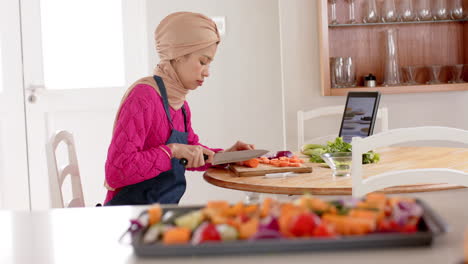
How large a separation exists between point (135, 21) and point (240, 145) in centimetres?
219

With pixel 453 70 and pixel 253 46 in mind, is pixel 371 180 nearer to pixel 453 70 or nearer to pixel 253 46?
pixel 453 70

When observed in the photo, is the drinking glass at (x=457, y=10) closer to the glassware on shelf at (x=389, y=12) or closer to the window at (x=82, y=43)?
the glassware on shelf at (x=389, y=12)

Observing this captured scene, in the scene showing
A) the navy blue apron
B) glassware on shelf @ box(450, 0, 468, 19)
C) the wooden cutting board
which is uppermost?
glassware on shelf @ box(450, 0, 468, 19)

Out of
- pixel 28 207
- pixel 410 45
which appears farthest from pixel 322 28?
pixel 28 207

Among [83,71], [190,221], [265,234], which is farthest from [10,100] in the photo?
[265,234]

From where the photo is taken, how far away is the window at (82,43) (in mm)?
4629

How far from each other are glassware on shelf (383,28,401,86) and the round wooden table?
102 centimetres

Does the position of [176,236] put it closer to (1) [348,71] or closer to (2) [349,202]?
(2) [349,202]

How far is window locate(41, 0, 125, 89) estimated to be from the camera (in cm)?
463

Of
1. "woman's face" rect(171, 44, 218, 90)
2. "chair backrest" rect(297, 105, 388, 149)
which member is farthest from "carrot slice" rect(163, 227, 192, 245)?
"chair backrest" rect(297, 105, 388, 149)

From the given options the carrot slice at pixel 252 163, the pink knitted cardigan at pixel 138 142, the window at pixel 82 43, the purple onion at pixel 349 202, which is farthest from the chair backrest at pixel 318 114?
the purple onion at pixel 349 202

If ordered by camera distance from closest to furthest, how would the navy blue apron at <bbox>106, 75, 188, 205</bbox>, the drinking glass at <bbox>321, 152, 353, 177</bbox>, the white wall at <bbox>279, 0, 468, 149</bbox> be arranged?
1. the drinking glass at <bbox>321, 152, 353, 177</bbox>
2. the navy blue apron at <bbox>106, 75, 188, 205</bbox>
3. the white wall at <bbox>279, 0, 468, 149</bbox>

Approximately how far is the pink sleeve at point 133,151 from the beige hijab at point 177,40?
7 centimetres

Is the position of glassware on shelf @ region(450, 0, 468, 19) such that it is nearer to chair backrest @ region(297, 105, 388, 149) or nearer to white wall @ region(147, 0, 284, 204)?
chair backrest @ region(297, 105, 388, 149)
